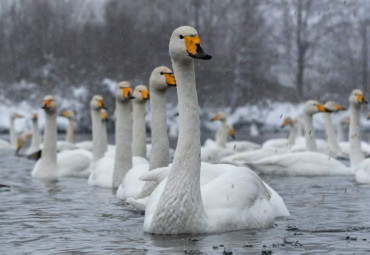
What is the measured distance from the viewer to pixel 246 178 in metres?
7.46

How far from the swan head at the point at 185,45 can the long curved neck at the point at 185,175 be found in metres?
0.08

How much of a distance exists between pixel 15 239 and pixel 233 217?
187 centimetres

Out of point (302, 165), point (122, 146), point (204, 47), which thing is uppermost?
point (204, 47)

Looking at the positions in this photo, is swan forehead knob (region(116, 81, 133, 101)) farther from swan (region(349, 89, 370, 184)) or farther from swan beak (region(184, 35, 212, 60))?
swan beak (region(184, 35, 212, 60))

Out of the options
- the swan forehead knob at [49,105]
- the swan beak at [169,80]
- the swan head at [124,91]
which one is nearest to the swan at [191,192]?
the swan beak at [169,80]

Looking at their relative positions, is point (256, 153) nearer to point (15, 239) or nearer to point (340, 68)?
point (15, 239)

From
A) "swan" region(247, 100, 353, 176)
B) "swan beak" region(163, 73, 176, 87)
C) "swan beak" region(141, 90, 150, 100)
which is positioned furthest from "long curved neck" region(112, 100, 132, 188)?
"swan" region(247, 100, 353, 176)

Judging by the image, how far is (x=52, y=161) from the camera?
47.9 ft

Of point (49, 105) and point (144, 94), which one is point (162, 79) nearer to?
point (144, 94)

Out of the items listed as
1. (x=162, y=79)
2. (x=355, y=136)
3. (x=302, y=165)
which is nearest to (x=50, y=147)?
(x=302, y=165)

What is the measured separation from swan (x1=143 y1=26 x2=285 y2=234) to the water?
103mm

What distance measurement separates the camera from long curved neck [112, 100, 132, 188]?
11.9m

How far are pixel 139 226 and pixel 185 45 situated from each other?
1.97 meters


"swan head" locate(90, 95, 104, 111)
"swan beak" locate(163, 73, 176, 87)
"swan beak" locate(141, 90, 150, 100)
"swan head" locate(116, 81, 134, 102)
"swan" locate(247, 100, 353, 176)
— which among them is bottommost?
"swan" locate(247, 100, 353, 176)
